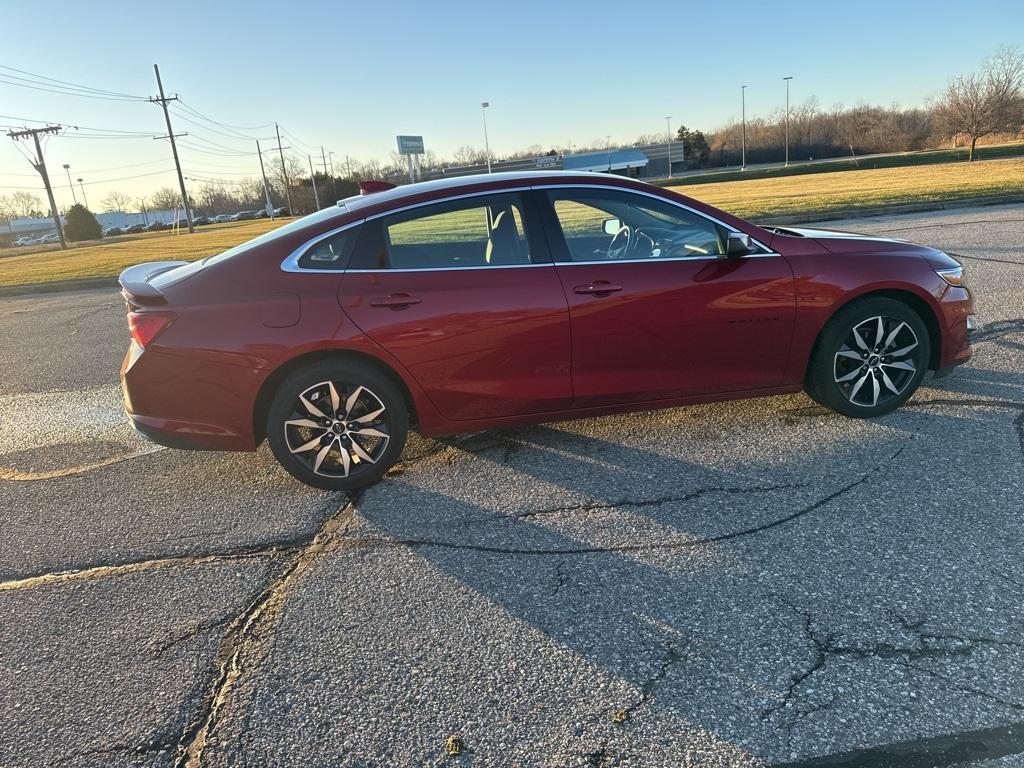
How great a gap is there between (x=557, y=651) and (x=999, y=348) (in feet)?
16.0

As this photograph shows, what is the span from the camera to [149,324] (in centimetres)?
354

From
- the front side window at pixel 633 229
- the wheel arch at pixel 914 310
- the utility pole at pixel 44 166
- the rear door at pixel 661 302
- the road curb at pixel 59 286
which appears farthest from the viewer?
the utility pole at pixel 44 166

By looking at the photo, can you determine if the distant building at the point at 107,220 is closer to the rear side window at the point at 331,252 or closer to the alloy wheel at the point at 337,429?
the rear side window at the point at 331,252

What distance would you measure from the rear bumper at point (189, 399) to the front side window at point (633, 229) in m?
2.01

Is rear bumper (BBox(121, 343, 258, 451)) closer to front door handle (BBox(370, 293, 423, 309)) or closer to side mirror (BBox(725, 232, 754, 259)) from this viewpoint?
front door handle (BBox(370, 293, 423, 309))

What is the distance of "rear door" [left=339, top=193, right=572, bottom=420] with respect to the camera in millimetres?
3607

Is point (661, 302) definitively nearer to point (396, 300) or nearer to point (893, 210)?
point (396, 300)

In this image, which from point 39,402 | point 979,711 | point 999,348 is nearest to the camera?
point 979,711

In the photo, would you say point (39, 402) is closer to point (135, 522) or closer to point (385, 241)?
point (135, 522)

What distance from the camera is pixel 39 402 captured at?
234 inches

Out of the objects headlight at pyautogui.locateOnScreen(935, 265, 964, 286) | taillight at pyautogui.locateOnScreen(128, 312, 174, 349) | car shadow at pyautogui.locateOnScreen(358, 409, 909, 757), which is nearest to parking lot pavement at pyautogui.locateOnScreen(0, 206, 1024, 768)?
car shadow at pyautogui.locateOnScreen(358, 409, 909, 757)

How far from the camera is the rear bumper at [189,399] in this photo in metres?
3.54

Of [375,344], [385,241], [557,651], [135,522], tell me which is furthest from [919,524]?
[135,522]

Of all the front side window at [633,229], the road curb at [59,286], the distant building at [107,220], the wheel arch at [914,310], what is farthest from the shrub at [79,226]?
the wheel arch at [914,310]
